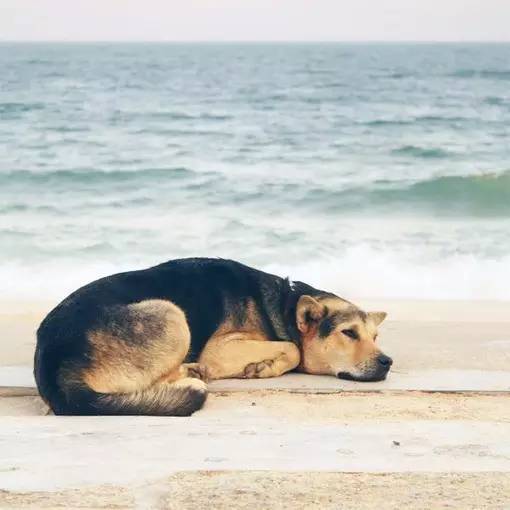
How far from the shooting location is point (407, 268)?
14.4 meters

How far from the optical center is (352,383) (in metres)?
7.37

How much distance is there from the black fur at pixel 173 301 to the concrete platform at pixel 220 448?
48 centimetres

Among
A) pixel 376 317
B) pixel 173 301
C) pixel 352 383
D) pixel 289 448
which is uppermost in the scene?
pixel 173 301

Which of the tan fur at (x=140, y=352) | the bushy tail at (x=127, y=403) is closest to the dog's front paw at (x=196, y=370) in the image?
the tan fur at (x=140, y=352)

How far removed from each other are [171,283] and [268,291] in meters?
0.69

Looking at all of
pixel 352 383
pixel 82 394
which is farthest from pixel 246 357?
pixel 82 394

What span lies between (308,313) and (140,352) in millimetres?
1370

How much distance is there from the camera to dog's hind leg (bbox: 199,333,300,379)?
7418 millimetres

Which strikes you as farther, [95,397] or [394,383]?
[394,383]

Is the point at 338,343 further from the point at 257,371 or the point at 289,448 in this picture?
the point at 289,448

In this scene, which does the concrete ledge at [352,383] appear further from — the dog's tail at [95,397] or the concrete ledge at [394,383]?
the dog's tail at [95,397]

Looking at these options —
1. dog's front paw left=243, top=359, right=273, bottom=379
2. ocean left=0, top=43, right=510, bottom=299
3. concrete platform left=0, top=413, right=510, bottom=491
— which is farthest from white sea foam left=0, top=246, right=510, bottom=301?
concrete platform left=0, top=413, right=510, bottom=491

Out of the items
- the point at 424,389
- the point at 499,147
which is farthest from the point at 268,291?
the point at 499,147

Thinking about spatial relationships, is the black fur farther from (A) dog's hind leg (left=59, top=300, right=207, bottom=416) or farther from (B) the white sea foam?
(B) the white sea foam
